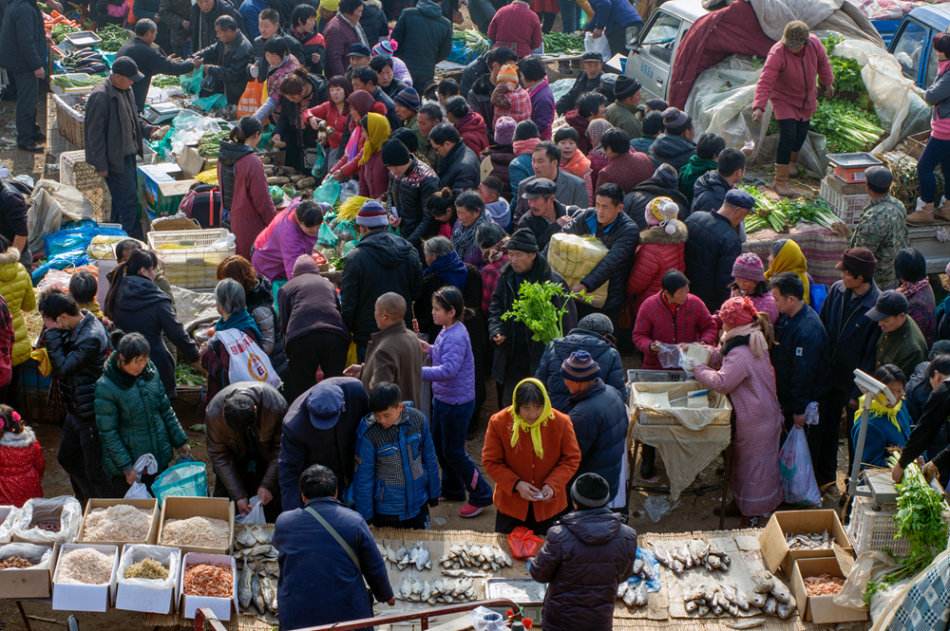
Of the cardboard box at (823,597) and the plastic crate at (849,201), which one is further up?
the plastic crate at (849,201)

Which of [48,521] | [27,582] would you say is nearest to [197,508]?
[48,521]

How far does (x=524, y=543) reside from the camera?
7859mm

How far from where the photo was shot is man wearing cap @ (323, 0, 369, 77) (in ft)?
48.2

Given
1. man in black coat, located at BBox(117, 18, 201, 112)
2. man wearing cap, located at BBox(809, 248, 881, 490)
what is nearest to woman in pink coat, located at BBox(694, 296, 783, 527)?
man wearing cap, located at BBox(809, 248, 881, 490)

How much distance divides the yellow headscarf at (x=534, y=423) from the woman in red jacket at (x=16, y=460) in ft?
9.86

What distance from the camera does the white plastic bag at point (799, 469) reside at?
29.5 feet

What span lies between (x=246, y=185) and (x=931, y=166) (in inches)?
230

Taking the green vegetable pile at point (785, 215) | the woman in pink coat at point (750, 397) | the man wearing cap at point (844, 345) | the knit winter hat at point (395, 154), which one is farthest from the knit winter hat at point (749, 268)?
the knit winter hat at point (395, 154)

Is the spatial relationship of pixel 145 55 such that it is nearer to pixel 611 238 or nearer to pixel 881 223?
pixel 611 238

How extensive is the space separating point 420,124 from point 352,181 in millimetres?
810

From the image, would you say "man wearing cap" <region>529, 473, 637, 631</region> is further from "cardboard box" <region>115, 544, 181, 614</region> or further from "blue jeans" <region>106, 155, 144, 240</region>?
"blue jeans" <region>106, 155, 144, 240</region>

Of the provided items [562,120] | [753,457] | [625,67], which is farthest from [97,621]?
[625,67]

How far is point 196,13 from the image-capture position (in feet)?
54.9

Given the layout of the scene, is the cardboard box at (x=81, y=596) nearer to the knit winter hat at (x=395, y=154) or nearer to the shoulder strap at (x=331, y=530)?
the shoulder strap at (x=331, y=530)
